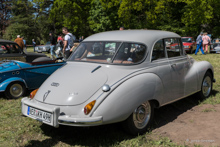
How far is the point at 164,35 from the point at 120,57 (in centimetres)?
122

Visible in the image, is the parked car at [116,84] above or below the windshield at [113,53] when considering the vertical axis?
below

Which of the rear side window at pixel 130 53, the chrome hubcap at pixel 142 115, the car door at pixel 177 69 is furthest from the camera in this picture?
the car door at pixel 177 69

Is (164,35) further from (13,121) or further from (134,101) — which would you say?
(13,121)

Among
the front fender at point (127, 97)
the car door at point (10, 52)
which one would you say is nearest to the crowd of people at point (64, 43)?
the car door at point (10, 52)

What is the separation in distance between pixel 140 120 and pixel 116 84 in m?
0.75

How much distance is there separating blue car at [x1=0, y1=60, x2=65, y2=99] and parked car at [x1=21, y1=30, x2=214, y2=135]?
7.18 feet

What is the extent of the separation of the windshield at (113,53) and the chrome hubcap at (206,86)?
2.28 m

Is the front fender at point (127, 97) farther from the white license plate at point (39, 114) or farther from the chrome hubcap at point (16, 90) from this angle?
the chrome hubcap at point (16, 90)

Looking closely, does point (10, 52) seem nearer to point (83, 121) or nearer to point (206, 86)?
point (83, 121)

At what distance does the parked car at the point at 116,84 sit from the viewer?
10.5ft

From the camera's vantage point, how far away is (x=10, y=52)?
7844 millimetres

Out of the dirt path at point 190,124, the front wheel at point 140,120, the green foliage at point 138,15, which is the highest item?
the green foliage at point 138,15

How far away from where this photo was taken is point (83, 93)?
130 inches

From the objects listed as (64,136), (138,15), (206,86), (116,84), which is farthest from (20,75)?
(138,15)
